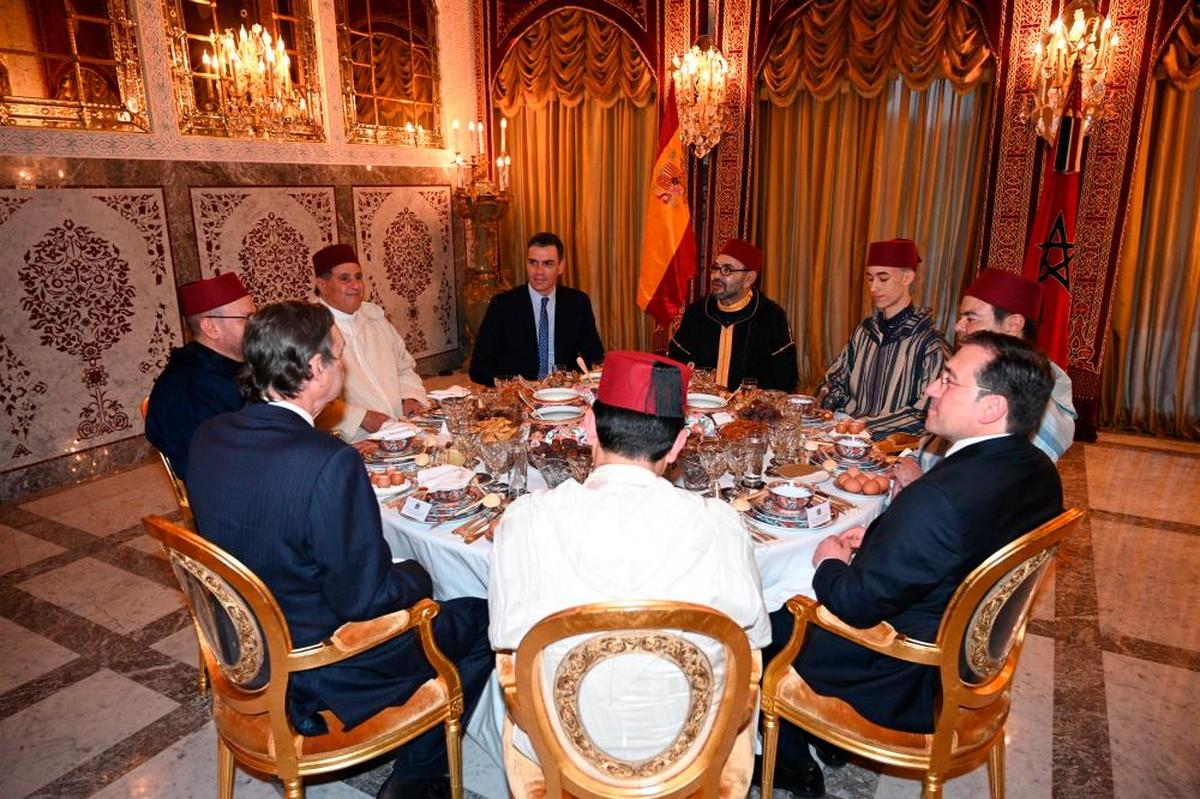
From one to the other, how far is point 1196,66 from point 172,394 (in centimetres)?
653

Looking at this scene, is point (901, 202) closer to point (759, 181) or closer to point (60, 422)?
point (759, 181)

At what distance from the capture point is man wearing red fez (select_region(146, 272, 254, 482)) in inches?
108

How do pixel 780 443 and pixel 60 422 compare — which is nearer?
pixel 780 443

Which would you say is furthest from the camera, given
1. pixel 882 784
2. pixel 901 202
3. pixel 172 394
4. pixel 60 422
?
pixel 901 202

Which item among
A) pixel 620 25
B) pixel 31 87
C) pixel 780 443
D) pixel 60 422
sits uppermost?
pixel 620 25

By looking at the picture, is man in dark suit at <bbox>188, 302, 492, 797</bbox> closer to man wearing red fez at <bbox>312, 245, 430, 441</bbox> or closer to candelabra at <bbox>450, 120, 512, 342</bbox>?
man wearing red fez at <bbox>312, 245, 430, 441</bbox>

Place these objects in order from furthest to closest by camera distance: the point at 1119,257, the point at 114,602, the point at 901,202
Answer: the point at 901,202 → the point at 1119,257 → the point at 114,602

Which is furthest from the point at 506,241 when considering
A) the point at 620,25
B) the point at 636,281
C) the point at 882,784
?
the point at 882,784

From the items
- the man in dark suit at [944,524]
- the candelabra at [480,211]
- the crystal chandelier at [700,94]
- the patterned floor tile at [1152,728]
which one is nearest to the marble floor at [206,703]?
the patterned floor tile at [1152,728]

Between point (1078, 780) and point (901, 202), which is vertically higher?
point (901, 202)

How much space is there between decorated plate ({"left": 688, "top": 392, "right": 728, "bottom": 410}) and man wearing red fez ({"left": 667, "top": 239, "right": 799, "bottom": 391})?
106 cm

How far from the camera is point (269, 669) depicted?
6.05ft

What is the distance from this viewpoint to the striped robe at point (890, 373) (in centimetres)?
345

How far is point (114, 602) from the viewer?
3.58 meters
